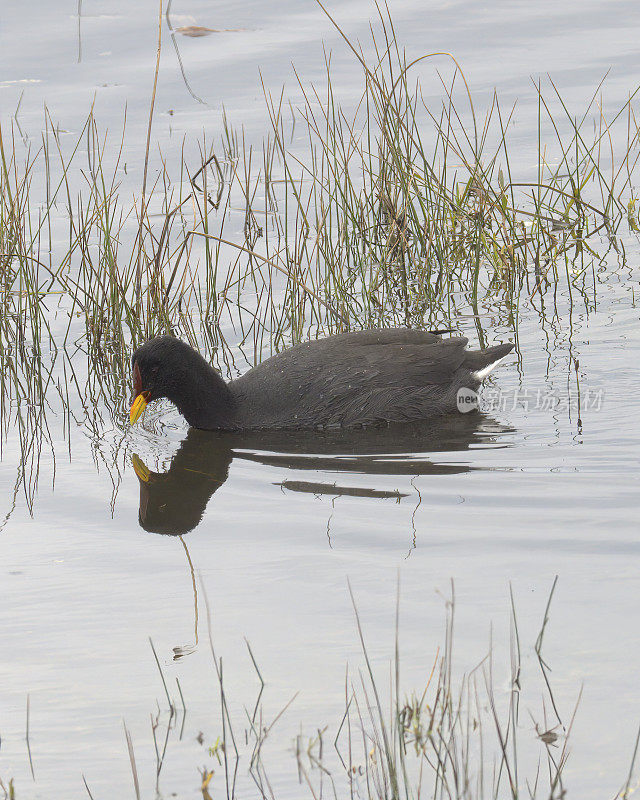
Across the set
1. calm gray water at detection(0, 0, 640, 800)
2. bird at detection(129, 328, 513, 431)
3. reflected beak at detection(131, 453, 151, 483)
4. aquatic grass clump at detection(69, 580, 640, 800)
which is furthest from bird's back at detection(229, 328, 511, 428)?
aquatic grass clump at detection(69, 580, 640, 800)

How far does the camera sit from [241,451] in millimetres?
6605

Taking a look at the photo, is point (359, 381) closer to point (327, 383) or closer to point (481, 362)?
point (327, 383)

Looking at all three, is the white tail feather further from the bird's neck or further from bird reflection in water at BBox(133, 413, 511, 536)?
the bird's neck

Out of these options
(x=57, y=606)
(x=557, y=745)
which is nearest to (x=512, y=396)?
(x=57, y=606)

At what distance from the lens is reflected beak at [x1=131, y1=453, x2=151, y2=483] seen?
20.2 feet

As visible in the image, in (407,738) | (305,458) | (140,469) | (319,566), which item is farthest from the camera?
(305,458)

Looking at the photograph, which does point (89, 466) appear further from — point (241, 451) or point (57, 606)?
point (57, 606)

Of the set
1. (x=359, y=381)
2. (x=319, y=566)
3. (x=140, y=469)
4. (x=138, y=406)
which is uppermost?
(x=359, y=381)

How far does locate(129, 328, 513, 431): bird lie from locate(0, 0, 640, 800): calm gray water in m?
0.20

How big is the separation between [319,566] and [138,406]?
7.88 ft

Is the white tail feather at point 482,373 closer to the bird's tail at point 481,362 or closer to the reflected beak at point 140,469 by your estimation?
the bird's tail at point 481,362

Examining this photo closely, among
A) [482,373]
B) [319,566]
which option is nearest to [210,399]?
[482,373]

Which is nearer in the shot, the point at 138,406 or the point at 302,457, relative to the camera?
the point at 302,457

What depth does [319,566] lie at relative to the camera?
4.77 m
